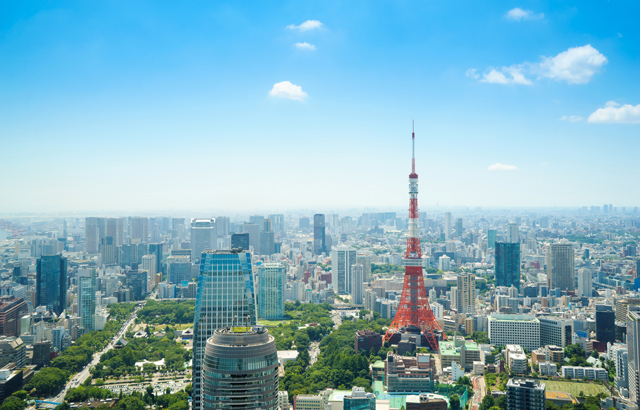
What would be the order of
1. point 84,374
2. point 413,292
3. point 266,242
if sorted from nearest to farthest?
1. point 84,374
2. point 413,292
3. point 266,242

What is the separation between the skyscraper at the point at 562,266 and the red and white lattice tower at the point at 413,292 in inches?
509

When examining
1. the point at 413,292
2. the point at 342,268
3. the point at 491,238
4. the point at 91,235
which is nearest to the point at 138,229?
the point at 91,235

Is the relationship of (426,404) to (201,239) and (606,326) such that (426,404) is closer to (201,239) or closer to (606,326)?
(606,326)

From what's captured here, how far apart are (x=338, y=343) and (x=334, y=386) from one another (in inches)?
165

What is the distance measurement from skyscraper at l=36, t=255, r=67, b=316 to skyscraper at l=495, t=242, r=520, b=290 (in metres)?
22.5

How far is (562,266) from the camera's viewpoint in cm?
2855

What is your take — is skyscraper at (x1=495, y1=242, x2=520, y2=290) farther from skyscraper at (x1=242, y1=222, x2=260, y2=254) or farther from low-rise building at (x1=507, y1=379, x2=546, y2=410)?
skyscraper at (x1=242, y1=222, x2=260, y2=254)

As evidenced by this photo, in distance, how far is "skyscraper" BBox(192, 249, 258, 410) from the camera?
998cm

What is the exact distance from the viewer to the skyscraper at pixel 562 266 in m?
28.4

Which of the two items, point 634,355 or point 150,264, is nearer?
point 634,355

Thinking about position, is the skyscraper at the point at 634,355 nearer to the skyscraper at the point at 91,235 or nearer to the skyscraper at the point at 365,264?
the skyscraper at the point at 365,264

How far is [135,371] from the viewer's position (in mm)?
16375

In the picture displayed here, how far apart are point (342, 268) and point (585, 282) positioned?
13149mm

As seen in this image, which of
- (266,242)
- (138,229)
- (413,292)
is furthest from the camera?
(138,229)
